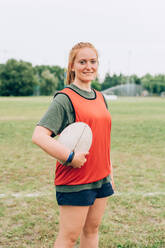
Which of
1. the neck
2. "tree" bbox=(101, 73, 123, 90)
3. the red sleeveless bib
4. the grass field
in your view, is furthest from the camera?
"tree" bbox=(101, 73, 123, 90)

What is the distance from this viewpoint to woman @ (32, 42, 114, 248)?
192 cm

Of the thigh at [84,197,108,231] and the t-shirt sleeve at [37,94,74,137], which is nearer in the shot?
the t-shirt sleeve at [37,94,74,137]

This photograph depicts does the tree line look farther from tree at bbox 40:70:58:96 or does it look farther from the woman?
the woman

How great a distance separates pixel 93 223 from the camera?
7.47 feet

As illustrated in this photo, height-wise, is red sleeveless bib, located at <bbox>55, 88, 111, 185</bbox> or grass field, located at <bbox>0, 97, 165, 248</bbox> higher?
red sleeveless bib, located at <bbox>55, 88, 111, 185</bbox>

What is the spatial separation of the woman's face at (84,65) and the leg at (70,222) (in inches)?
36.5

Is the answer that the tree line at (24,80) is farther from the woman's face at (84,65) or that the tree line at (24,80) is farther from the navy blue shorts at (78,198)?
the navy blue shorts at (78,198)

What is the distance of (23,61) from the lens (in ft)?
294

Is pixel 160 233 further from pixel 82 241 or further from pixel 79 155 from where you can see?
pixel 79 155

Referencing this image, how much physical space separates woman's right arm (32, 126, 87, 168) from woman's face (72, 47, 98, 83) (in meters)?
0.48

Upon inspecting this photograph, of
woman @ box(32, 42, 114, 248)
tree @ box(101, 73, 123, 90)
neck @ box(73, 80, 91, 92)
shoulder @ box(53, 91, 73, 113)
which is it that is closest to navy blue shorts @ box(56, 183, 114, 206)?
woman @ box(32, 42, 114, 248)

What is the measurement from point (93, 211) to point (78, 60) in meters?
1.15

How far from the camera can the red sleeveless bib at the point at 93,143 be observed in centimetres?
198

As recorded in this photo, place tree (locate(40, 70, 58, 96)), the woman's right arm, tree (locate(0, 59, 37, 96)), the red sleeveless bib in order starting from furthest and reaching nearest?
1. tree (locate(40, 70, 58, 96))
2. tree (locate(0, 59, 37, 96))
3. the red sleeveless bib
4. the woman's right arm
